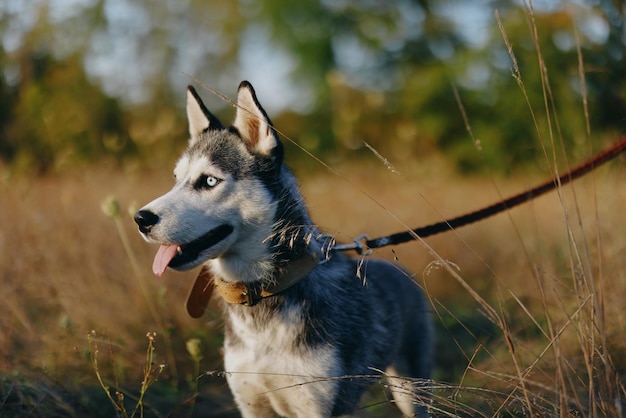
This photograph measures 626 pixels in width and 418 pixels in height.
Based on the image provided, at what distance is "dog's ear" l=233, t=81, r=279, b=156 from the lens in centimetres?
256

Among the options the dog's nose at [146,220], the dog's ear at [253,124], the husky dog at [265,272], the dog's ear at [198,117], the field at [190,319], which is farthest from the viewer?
the dog's ear at [198,117]

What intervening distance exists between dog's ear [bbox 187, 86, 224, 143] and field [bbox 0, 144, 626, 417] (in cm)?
54

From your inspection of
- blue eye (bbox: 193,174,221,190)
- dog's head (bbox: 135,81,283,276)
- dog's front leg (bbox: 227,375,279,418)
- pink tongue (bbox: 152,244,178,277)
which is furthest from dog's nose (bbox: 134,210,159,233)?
dog's front leg (bbox: 227,375,279,418)

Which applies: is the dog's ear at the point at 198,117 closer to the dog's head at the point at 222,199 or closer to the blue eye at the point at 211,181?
the dog's head at the point at 222,199

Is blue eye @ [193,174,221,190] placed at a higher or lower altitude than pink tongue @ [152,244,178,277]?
higher

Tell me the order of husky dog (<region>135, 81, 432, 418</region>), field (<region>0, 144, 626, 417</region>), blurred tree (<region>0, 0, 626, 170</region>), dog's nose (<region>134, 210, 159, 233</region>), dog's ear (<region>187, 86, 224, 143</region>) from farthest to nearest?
blurred tree (<region>0, 0, 626, 170</region>)
dog's ear (<region>187, 86, 224, 143</region>)
husky dog (<region>135, 81, 432, 418</region>)
dog's nose (<region>134, 210, 159, 233</region>)
field (<region>0, 144, 626, 417</region>)

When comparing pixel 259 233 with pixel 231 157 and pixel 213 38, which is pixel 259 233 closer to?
pixel 231 157

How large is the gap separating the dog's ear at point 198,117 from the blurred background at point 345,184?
0.51 metres

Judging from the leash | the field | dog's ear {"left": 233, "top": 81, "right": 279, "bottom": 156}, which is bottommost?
the field

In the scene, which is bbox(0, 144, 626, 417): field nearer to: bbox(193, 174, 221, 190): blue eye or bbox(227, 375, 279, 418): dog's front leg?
bbox(227, 375, 279, 418): dog's front leg

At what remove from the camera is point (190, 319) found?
426 cm

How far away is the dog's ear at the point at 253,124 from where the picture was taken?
8.40 feet

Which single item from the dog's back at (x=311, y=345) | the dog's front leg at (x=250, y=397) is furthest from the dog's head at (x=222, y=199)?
the dog's front leg at (x=250, y=397)

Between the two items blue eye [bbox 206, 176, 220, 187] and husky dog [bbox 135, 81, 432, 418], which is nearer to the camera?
husky dog [bbox 135, 81, 432, 418]
